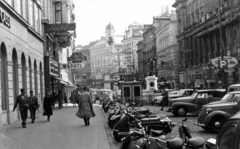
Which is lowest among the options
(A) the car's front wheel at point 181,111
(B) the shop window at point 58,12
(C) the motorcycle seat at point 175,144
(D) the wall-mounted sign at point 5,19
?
(A) the car's front wheel at point 181,111

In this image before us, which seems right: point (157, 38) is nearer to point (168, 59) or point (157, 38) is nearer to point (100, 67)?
point (168, 59)

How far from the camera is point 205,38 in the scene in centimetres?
6550

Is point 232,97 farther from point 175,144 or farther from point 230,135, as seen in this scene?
point 230,135

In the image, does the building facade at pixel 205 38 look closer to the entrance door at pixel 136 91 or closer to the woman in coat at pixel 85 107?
the entrance door at pixel 136 91

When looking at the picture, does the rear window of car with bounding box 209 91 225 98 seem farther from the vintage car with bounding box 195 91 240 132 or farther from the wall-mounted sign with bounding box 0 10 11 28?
the wall-mounted sign with bounding box 0 10 11 28

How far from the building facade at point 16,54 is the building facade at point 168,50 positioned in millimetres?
49417

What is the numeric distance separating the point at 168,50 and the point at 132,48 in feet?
222

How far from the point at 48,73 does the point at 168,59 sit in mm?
55885

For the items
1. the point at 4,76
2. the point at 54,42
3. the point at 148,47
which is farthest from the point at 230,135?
the point at 148,47

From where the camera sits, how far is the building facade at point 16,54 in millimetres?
19719

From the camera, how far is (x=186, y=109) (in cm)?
2358

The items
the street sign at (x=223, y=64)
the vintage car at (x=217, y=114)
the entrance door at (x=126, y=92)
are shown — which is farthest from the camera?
the entrance door at (x=126, y=92)

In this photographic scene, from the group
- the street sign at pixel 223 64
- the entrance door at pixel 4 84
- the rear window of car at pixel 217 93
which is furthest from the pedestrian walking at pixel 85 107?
the street sign at pixel 223 64

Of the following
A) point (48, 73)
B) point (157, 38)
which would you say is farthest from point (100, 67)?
point (48, 73)
